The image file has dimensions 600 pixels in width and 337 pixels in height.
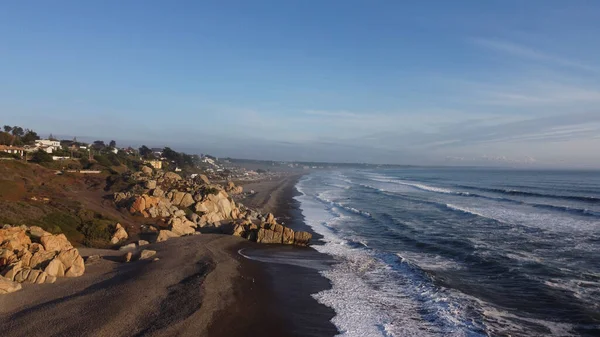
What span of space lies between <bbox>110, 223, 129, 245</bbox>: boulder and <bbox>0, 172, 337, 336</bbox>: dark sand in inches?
107

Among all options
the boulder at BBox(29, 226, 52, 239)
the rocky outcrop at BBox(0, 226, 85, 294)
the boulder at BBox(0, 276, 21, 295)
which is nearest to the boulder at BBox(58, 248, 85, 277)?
the rocky outcrop at BBox(0, 226, 85, 294)

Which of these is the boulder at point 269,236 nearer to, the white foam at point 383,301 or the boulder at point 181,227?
the white foam at point 383,301

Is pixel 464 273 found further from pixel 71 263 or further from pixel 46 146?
pixel 46 146

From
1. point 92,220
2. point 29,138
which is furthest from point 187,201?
point 29,138

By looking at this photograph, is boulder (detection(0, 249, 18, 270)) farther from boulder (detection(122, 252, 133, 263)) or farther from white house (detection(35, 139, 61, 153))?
white house (detection(35, 139, 61, 153))

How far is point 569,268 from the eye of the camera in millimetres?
18984

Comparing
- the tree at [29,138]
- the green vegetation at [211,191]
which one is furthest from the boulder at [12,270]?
the tree at [29,138]

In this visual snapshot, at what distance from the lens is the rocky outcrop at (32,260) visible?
1456 centimetres

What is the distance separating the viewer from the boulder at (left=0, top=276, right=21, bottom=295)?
13.4 m

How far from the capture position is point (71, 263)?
16.1 metres

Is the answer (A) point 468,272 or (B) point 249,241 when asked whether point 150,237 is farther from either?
(A) point 468,272

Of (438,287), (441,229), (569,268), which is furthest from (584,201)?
(438,287)

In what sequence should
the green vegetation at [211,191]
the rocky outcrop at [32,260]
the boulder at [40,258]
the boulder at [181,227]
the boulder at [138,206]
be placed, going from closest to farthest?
the rocky outcrop at [32,260], the boulder at [40,258], the boulder at [181,227], the boulder at [138,206], the green vegetation at [211,191]

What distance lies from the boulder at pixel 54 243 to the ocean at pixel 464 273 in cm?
1153
